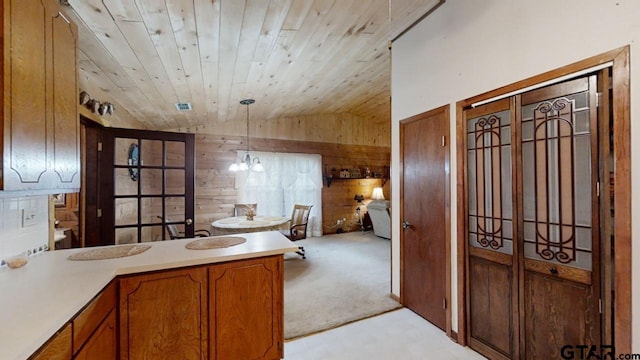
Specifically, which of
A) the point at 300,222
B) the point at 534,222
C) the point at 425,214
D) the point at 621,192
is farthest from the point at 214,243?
the point at 300,222

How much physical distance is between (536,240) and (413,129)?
4.69 feet

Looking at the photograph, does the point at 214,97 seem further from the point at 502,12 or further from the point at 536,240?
the point at 536,240

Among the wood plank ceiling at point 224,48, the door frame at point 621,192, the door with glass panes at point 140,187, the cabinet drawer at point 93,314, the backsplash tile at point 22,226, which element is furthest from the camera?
the door with glass panes at point 140,187

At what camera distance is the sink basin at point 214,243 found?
193cm

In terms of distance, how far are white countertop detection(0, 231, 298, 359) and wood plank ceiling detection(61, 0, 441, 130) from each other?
1.56 m

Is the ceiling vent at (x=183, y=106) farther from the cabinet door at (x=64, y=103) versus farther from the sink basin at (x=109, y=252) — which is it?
the sink basin at (x=109, y=252)

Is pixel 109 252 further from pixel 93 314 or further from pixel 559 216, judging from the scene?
pixel 559 216

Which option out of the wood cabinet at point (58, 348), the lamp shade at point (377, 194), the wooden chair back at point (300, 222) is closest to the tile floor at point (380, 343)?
the wood cabinet at point (58, 348)

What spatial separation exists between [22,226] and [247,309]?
4.88 ft

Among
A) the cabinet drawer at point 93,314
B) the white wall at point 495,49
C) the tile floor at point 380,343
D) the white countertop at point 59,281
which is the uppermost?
the white wall at point 495,49

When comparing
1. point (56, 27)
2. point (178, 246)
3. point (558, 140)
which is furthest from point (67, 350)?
point (558, 140)

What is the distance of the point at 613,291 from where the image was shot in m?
1.40

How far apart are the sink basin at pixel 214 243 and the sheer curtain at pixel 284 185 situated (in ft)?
12.0

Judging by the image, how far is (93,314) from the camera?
1.23m
